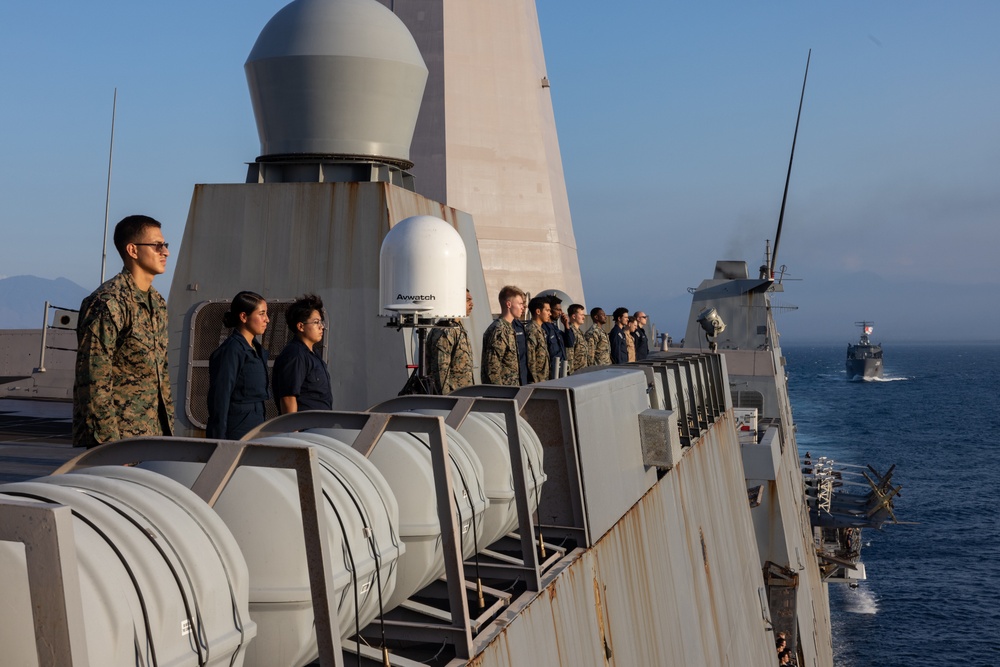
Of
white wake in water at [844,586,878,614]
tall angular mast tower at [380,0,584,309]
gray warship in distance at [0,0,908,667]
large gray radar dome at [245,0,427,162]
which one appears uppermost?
tall angular mast tower at [380,0,584,309]

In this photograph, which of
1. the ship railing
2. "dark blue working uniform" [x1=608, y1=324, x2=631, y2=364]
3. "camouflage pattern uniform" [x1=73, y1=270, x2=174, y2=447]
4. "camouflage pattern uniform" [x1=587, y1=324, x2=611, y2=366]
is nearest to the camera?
"camouflage pattern uniform" [x1=73, y1=270, x2=174, y2=447]

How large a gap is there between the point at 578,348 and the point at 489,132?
12.4 metres

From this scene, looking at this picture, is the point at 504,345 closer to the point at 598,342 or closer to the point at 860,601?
the point at 598,342

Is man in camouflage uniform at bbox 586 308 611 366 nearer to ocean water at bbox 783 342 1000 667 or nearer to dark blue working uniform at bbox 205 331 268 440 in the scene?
dark blue working uniform at bbox 205 331 268 440

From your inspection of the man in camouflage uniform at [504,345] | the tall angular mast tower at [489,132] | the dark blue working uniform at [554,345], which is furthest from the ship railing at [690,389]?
the tall angular mast tower at [489,132]

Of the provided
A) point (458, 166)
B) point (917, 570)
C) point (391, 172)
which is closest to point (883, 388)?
point (917, 570)

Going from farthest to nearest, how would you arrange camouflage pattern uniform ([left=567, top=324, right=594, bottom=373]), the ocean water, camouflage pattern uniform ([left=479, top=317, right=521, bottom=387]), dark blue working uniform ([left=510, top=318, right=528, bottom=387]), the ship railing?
the ocean water → camouflage pattern uniform ([left=567, top=324, right=594, bottom=373]) → the ship railing → dark blue working uniform ([left=510, top=318, right=528, bottom=387]) → camouflage pattern uniform ([left=479, top=317, right=521, bottom=387])

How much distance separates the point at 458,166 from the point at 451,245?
16.5 m

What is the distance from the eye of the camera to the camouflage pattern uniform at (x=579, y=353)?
14.1 m

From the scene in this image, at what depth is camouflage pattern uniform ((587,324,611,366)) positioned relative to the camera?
14.5 m

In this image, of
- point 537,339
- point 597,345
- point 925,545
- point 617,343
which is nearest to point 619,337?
point 617,343

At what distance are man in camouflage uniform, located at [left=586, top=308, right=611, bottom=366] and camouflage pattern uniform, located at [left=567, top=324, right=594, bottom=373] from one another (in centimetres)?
7

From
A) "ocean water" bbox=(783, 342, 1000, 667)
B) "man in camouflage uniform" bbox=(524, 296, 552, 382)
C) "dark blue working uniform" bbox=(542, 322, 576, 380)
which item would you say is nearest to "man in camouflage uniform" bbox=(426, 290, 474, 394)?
"man in camouflage uniform" bbox=(524, 296, 552, 382)

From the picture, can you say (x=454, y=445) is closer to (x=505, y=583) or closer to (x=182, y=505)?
(x=505, y=583)
